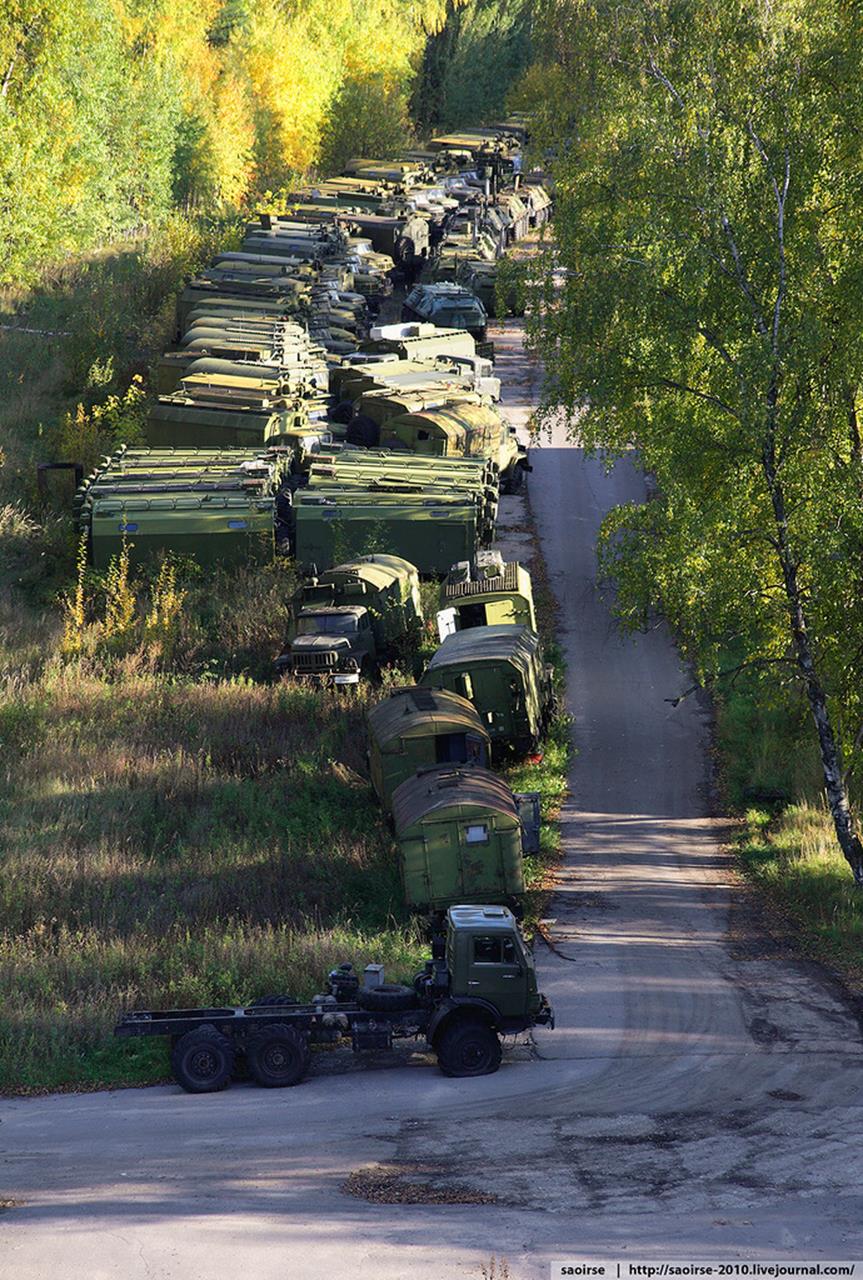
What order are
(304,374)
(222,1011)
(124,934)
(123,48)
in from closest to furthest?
(222,1011) < (124,934) < (304,374) < (123,48)

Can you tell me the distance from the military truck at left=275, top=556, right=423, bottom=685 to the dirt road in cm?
631

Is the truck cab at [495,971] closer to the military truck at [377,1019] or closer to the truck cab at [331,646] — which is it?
the military truck at [377,1019]

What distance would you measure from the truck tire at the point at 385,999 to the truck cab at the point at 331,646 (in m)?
9.67

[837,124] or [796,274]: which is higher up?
[837,124]

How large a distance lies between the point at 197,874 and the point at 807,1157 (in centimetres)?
832

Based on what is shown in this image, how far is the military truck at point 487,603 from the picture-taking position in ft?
79.3

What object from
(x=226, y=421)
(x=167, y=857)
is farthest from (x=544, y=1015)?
Result: (x=226, y=421)

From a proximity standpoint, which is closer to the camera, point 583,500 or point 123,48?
point 583,500

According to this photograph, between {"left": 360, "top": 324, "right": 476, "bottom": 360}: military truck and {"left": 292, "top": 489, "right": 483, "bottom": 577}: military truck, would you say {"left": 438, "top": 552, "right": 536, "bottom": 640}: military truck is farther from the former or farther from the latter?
{"left": 360, "top": 324, "right": 476, "bottom": 360}: military truck

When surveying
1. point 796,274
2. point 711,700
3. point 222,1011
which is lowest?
point 711,700

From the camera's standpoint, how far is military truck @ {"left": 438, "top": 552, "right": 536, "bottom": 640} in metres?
24.2

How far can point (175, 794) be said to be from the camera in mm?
20562

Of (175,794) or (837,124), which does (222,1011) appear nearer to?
(175,794)

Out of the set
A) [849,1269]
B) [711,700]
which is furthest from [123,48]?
[849,1269]
